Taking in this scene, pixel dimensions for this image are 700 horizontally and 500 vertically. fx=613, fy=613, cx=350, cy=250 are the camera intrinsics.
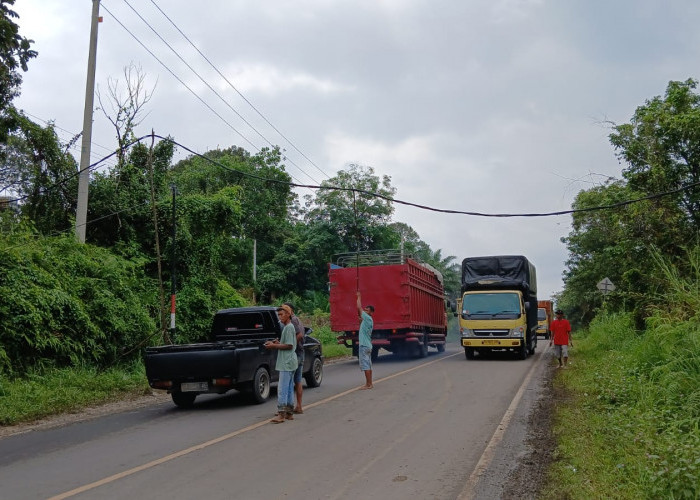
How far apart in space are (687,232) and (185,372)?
14518 mm

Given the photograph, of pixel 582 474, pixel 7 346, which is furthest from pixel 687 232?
pixel 7 346

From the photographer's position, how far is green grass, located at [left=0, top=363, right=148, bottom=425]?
34.6 feet

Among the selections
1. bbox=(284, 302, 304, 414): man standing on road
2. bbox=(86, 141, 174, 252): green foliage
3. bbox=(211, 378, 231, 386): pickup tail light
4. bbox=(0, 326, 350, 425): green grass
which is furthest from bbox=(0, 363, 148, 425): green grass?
bbox=(86, 141, 174, 252): green foliage

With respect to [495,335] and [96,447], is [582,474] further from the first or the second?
[495,335]

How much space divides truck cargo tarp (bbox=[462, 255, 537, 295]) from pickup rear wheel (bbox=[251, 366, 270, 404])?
11.5 m

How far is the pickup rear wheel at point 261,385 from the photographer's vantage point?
1109 centimetres

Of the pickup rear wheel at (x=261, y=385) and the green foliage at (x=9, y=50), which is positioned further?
the green foliage at (x=9, y=50)

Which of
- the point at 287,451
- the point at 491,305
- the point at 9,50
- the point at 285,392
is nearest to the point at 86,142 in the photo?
the point at 9,50

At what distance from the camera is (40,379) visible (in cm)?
1268

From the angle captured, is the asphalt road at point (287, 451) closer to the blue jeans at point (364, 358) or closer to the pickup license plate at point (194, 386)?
the pickup license plate at point (194, 386)

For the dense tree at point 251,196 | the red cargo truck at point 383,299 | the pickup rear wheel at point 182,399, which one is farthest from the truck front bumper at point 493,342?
the dense tree at point 251,196

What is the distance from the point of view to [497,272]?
71.9 feet

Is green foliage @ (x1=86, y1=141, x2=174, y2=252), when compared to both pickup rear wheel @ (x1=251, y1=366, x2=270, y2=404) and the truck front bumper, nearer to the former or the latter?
pickup rear wheel @ (x1=251, y1=366, x2=270, y2=404)

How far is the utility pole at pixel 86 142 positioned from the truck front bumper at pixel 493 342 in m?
12.4
